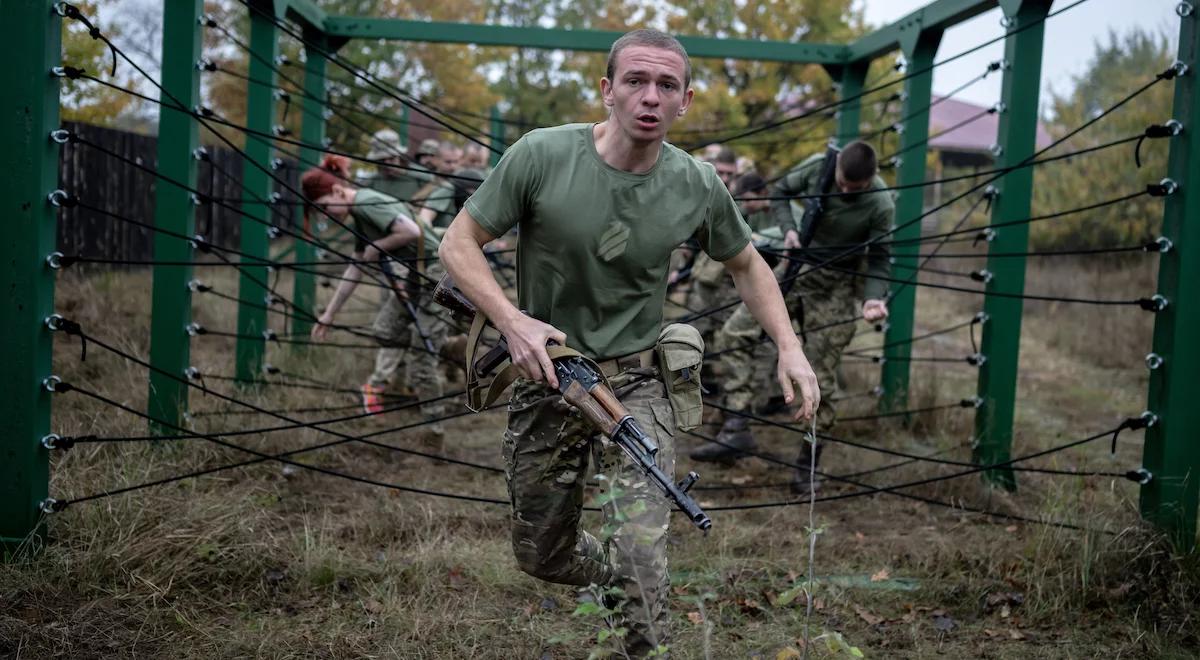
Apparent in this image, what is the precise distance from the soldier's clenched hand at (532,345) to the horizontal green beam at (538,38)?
5217 millimetres

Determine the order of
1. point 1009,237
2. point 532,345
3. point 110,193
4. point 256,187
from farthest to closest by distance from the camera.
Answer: point 110,193, point 256,187, point 1009,237, point 532,345

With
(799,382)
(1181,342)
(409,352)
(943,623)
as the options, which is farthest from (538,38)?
(799,382)

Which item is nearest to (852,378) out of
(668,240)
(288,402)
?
(288,402)

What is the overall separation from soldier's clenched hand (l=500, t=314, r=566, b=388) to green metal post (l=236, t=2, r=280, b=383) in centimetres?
412

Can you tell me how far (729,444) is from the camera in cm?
640

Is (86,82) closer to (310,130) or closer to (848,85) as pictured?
(310,130)

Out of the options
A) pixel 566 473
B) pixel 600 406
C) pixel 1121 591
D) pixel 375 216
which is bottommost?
pixel 1121 591

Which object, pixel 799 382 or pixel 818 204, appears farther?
pixel 818 204

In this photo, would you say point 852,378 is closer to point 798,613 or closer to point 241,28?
point 798,613

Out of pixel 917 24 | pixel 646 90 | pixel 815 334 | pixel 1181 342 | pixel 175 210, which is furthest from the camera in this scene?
pixel 917 24

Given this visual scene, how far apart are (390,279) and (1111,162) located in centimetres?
1203

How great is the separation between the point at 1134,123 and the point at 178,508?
1282 cm

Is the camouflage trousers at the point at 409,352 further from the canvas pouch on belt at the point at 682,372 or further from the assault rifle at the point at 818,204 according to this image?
the canvas pouch on belt at the point at 682,372

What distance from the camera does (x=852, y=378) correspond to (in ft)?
28.5
